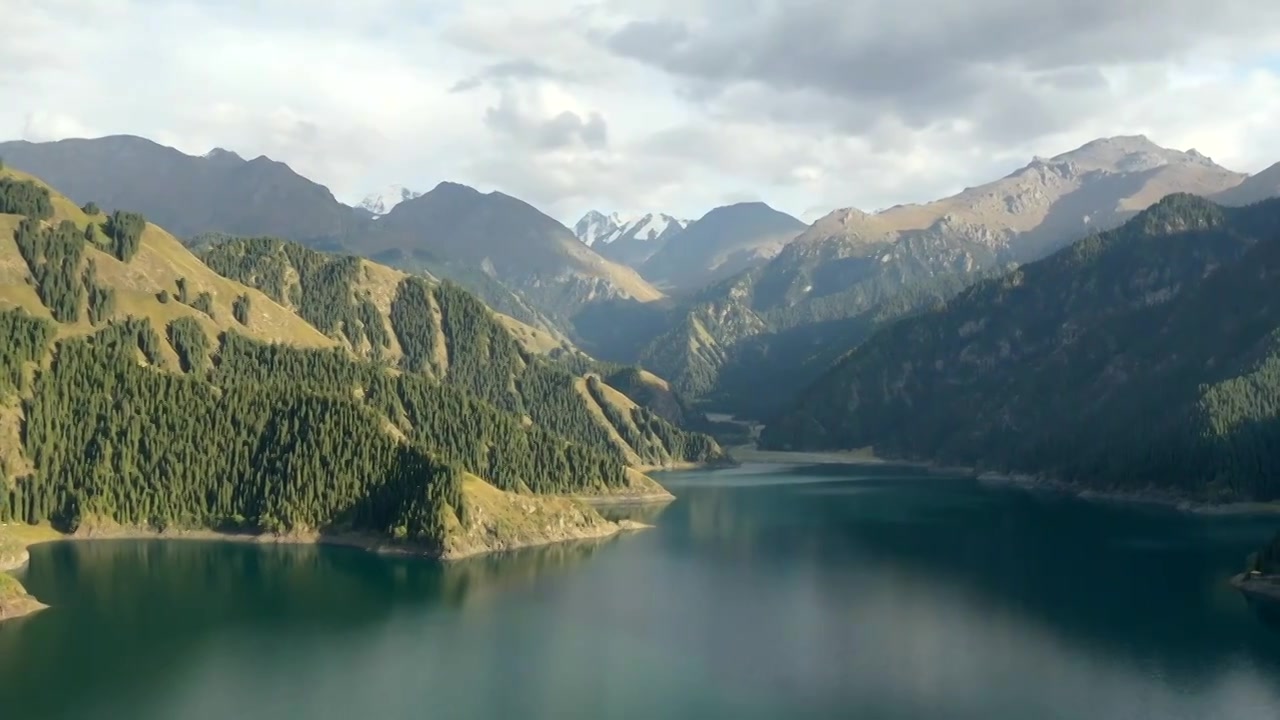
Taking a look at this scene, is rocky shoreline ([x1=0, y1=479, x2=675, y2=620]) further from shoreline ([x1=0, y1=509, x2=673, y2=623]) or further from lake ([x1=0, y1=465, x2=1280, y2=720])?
lake ([x1=0, y1=465, x2=1280, y2=720])


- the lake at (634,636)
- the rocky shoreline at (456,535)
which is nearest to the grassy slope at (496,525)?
the rocky shoreline at (456,535)

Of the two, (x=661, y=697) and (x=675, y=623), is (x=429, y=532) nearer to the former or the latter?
(x=675, y=623)

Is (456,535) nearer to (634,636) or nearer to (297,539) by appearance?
(297,539)

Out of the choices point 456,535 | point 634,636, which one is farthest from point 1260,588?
point 456,535

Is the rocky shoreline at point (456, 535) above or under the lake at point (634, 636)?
above

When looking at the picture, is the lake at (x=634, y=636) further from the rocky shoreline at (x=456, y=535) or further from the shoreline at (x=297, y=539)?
the rocky shoreline at (x=456, y=535)

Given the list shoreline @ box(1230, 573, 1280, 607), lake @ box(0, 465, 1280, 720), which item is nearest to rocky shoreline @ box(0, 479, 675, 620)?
lake @ box(0, 465, 1280, 720)

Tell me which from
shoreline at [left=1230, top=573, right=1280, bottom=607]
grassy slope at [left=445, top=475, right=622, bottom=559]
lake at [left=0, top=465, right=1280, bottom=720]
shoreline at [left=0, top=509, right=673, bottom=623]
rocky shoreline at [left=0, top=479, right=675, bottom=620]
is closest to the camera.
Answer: lake at [left=0, top=465, right=1280, bottom=720]

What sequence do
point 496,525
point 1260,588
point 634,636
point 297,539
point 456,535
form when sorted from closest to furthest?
point 634,636 < point 1260,588 < point 456,535 < point 297,539 < point 496,525

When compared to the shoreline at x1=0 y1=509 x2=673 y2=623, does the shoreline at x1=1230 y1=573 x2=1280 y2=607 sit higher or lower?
lower
